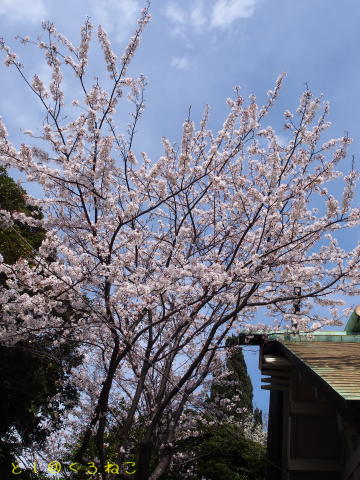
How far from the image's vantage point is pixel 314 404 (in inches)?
186

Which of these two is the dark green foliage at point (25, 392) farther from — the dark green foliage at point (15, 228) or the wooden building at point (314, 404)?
the wooden building at point (314, 404)

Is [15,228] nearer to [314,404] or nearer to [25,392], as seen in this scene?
[25,392]

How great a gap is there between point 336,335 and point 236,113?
323 cm

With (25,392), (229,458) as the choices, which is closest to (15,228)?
(25,392)

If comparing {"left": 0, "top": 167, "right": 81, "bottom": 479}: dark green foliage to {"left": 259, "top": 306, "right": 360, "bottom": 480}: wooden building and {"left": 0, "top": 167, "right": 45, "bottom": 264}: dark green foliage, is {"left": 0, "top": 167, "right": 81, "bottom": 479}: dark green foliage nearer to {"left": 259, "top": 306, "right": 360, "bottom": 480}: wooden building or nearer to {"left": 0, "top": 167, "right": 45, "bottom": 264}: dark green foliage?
{"left": 0, "top": 167, "right": 45, "bottom": 264}: dark green foliage

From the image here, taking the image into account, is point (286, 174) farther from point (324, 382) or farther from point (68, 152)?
point (324, 382)

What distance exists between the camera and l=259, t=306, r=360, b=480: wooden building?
8.71 ft

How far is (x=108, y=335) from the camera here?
23.0 feet

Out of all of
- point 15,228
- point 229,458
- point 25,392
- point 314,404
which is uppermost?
point 15,228

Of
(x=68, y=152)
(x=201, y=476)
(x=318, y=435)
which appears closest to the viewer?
(x=318, y=435)

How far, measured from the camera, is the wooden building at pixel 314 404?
2.66 meters

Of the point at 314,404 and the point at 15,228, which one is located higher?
the point at 15,228

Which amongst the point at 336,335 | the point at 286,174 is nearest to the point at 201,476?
the point at 336,335

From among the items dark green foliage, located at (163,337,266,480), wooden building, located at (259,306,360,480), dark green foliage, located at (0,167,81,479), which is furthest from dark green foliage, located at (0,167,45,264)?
wooden building, located at (259,306,360,480)
